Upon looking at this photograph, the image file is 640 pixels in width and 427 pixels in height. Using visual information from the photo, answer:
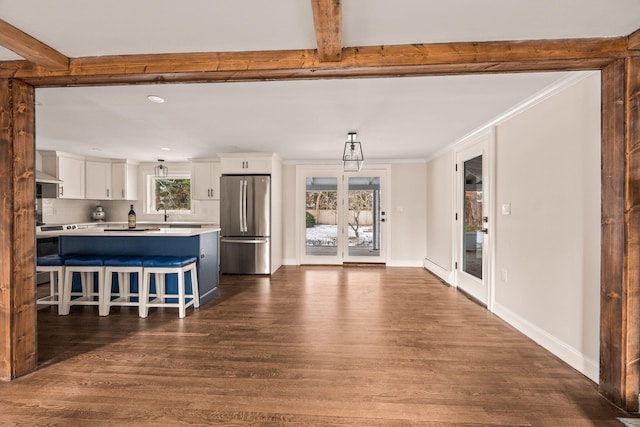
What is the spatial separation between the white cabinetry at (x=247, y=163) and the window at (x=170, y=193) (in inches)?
62.9

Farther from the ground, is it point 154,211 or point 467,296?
point 154,211

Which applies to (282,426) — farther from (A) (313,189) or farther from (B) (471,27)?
(A) (313,189)

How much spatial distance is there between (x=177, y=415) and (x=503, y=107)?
3711 mm

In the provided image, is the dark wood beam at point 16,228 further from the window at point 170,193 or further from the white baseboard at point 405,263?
the white baseboard at point 405,263

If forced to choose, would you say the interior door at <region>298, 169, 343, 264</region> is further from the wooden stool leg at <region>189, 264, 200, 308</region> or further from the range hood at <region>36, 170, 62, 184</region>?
A: the range hood at <region>36, 170, 62, 184</region>

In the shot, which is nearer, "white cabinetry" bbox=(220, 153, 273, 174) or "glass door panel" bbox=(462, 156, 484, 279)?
"glass door panel" bbox=(462, 156, 484, 279)

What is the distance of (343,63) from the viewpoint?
2.04 metres

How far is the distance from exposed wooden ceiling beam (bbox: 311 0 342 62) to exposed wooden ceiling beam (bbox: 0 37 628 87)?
92mm

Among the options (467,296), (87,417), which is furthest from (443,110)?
(87,417)

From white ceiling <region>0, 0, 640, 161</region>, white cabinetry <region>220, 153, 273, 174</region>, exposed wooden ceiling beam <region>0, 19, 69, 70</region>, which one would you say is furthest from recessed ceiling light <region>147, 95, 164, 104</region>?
white cabinetry <region>220, 153, 273, 174</region>

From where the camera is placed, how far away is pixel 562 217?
2.51m

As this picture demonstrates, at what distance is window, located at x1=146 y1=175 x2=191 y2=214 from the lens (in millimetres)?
6852

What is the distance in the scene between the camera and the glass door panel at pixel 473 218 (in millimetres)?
4023

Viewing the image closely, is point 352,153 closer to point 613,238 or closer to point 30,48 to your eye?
point 613,238
